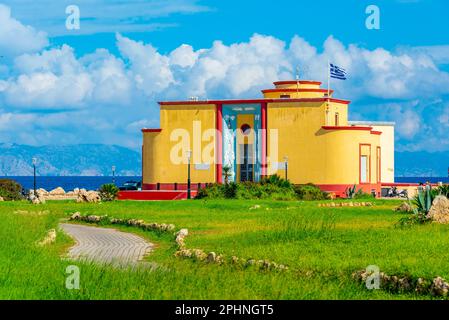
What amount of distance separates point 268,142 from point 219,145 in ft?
12.0

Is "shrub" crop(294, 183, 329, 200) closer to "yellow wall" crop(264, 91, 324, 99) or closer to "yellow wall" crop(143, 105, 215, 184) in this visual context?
"yellow wall" crop(143, 105, 215, 184)

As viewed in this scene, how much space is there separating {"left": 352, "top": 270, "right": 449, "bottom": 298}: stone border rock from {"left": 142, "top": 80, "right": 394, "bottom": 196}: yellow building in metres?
45.4

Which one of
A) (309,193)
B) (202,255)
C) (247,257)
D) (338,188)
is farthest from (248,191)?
(247,257)

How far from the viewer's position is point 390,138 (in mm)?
72438

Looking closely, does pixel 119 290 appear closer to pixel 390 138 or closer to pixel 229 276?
pixel 229 276

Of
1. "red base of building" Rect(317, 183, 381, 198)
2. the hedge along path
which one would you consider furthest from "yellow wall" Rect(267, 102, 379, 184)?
the hedge along path

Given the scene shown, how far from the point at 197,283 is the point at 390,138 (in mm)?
59432

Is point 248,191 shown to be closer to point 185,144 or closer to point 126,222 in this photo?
point 185,144

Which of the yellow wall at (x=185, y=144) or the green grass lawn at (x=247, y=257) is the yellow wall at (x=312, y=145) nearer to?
the yellow wall at (x=185, y=144)

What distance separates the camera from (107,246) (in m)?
24.1

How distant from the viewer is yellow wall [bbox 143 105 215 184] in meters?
64.5

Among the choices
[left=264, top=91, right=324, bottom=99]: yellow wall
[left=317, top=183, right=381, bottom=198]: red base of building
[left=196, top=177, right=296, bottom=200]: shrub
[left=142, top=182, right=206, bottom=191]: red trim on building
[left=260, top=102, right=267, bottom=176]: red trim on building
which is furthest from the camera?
[left=264, top=91, right=324, bottom=99]: yellow wall

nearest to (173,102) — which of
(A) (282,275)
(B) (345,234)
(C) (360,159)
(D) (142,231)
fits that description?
(C) (360,159)

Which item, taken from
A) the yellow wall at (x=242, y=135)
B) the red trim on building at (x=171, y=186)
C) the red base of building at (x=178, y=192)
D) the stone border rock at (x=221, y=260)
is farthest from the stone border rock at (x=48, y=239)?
the yellow wall at (x=242, y=135)
